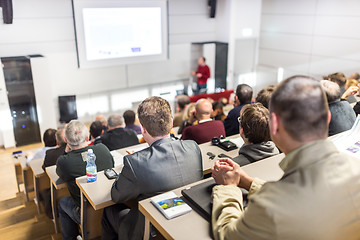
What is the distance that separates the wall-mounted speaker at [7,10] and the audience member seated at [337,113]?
18.7 ft

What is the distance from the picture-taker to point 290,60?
8.98 meters

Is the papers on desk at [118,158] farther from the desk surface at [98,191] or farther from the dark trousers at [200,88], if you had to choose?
the dark trousers at [200,88]

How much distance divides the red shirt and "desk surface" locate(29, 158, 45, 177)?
5.90 m

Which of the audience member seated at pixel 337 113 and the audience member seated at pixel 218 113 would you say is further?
the audience member seated at pixel 218 113

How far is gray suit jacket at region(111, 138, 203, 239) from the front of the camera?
A: 2023 millimetres

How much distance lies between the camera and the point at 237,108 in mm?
4070

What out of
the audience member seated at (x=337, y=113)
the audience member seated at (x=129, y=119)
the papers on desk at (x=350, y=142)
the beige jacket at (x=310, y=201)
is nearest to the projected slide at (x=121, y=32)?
the audience member seated at (x=129, y=119)

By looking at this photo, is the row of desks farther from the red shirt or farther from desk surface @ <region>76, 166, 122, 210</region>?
the red shirt

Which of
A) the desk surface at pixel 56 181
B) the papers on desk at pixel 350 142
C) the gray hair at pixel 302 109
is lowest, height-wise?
the desk surface at pixel 56 181

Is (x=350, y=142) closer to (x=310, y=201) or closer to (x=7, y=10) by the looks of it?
(x=310, y=201)

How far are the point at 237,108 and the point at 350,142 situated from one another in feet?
6.79

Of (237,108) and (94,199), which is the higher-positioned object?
(237,108)

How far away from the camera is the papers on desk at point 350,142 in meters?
1.91

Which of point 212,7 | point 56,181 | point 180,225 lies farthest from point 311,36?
point 180,225
